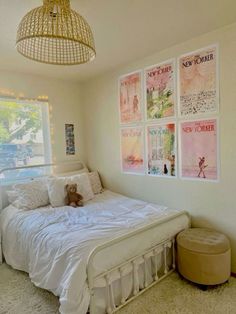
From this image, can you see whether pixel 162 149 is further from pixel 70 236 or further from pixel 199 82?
pixel 70 236

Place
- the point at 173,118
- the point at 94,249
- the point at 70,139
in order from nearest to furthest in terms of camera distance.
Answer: the point at 94,249
the point at 173,118
the point at 70,139

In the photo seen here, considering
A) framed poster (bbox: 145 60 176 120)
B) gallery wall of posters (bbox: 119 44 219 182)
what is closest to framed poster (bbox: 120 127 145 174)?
gallery wall of posters (bbox: 119 44 219 182)

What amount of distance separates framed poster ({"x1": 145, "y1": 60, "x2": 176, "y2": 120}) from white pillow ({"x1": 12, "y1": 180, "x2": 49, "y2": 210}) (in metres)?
1.58

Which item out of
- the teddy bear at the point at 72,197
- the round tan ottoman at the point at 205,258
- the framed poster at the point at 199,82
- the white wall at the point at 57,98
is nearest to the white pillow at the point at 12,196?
the teddy bear at the point at 72,197

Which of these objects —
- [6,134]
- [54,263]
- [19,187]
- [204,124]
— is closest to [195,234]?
[204,124]

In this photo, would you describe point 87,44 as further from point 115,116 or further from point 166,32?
point 115,116

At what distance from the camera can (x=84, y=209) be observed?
265 cm

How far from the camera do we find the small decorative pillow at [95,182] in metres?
3.33

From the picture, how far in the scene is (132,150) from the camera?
3.07m

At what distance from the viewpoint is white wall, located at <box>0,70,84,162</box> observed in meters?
3.10

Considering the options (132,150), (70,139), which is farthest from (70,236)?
(70,139)

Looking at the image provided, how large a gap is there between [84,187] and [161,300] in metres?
1.59

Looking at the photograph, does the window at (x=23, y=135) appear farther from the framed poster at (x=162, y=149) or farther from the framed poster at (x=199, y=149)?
the framed poster at (x=199, y=149)

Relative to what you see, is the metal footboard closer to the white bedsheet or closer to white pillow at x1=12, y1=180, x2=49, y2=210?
the white bedsheet
